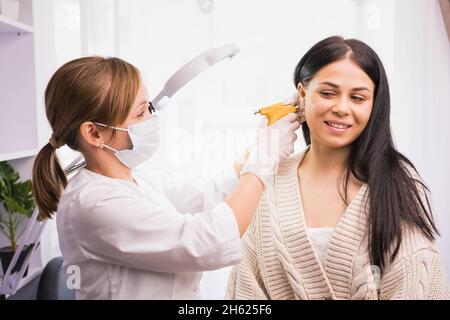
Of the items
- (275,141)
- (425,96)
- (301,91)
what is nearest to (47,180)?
(275,141)

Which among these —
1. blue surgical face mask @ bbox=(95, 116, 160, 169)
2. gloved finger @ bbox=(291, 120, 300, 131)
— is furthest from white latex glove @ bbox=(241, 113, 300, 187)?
blue surgical face mask @ bbox=(95, 116, 160, 169)

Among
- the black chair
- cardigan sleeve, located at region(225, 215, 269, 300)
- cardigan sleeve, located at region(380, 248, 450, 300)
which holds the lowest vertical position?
the black chair

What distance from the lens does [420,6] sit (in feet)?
3.71

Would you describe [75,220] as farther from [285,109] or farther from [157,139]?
[285,109]

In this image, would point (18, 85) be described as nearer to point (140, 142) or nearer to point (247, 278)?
point (140, 142)

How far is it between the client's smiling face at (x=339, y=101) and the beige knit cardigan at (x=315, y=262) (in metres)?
0.14

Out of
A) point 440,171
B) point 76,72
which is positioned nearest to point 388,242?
point 440,171

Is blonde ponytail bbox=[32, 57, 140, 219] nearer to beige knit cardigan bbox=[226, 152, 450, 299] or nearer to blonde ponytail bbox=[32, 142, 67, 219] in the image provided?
blonde ponytail bbox=[32, 142, 67, 219]

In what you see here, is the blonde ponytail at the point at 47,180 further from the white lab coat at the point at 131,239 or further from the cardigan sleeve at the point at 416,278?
the cardigan sleeve at the point at 416,278

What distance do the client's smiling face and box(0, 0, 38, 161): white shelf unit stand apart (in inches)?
29.5

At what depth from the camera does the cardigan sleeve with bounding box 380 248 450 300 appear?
91 cm

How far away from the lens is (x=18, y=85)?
115 cm

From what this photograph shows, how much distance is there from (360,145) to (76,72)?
2.20ft

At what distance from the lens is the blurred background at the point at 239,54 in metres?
1.13
